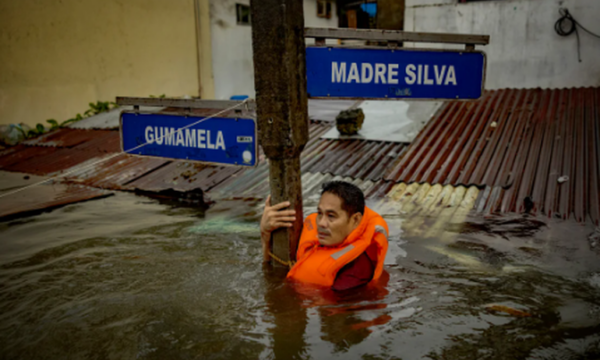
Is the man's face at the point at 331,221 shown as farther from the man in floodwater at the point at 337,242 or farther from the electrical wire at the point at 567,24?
the electrical wire at the point at 567,24

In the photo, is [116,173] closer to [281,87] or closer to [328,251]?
[328,251]

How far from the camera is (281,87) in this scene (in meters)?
3.30

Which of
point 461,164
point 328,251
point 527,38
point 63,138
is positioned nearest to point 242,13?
point 63,138

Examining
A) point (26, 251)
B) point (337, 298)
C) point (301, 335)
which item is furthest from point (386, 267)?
point (26, 251)

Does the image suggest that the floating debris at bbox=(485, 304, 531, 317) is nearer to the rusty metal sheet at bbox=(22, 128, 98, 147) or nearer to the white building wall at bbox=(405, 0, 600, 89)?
the white building wall at bbox=(405, 0, 600, 89)

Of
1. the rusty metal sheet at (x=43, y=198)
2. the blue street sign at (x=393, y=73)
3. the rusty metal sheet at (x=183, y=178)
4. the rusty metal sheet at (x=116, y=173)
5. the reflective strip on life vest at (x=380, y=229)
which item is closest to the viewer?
the blue street sign at (x=393, y=73)

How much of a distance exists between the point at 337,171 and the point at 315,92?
4305mm

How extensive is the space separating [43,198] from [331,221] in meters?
5.78

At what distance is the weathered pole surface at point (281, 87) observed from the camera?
10.7 feet

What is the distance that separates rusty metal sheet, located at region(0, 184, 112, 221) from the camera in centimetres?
668

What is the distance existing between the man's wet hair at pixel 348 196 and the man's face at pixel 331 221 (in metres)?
0.03

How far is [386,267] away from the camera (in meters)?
4.75

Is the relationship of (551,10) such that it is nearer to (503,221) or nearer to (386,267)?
(503,221)

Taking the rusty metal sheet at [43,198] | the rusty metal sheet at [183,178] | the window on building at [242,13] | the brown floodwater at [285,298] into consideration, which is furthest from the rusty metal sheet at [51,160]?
the window on building at [242,13]
